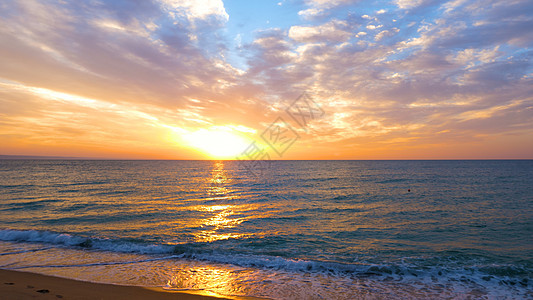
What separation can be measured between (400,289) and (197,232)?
12.1 meters

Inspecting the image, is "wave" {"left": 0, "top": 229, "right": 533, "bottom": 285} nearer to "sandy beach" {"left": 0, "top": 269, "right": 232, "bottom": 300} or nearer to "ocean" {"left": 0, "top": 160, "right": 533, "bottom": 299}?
"ocean" {"left": 0, "top": 160, "right": 533, "bottom": 299}

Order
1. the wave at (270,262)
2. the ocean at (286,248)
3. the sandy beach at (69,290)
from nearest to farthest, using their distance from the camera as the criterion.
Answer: the sandy beach at (69,290) < the ocean at (286,248) < the wave at (270,262)

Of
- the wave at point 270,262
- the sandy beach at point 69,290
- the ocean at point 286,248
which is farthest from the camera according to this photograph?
the wave at point 270,262

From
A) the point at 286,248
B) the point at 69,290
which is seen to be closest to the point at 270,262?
the point at 286,248

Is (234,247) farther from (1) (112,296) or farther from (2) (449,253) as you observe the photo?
(2) (449,253)

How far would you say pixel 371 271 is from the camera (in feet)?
35.4

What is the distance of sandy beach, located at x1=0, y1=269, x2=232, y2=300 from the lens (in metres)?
7.62

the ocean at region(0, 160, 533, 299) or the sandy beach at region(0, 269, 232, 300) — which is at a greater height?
the sandy beach at region(0, 269, 232, 300)

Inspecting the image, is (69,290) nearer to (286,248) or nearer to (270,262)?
(270,262)

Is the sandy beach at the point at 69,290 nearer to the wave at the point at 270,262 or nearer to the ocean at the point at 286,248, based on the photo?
the ocean at the point at 286,248

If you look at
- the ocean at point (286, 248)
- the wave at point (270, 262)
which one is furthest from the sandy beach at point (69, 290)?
the wave at point (270, 262)

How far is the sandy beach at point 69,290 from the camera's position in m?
7.62

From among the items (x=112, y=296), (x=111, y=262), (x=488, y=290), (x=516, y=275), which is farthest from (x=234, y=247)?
(x=516, y=275)

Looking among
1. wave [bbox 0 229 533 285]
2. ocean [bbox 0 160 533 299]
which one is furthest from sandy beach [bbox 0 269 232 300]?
wave [bbox 0 229 533 285]
